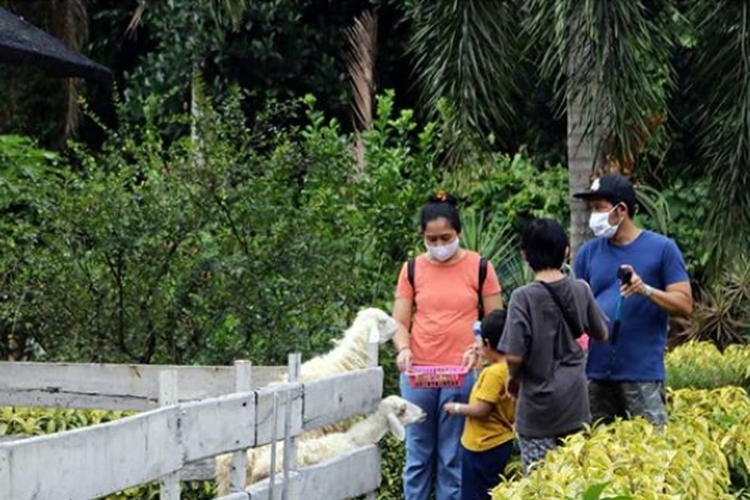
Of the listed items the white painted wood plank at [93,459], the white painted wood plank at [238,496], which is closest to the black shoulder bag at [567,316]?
the white painted wood plank at [238,496]

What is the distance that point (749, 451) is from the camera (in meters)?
7.78

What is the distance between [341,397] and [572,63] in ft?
11.6

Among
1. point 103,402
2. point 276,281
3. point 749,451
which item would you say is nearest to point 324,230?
point 276,281

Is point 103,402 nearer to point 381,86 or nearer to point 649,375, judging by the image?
point 649,375

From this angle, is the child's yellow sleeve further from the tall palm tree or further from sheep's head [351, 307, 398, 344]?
the tall palm tree

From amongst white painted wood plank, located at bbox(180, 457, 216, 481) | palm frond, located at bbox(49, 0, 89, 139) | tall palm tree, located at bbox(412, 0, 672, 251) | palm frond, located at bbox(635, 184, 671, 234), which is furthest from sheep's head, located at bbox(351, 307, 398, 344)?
palm frond, located at bbox(49, 0, 89, 139)

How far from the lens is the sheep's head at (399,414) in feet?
28.3

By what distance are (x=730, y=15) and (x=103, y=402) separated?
4.89 m

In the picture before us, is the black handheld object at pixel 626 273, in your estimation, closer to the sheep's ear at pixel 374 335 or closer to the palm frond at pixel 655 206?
the sheep's ear at pixel 374 335

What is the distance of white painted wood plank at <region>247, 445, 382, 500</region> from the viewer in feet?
24.6

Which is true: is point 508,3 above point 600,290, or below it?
above

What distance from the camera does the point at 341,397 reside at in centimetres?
815

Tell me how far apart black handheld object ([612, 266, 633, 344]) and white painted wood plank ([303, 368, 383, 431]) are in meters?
1.21

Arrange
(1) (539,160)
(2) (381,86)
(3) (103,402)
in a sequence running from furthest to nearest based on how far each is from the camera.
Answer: (2) (381,86) < (1) (539,160) < (3) (103,402)
